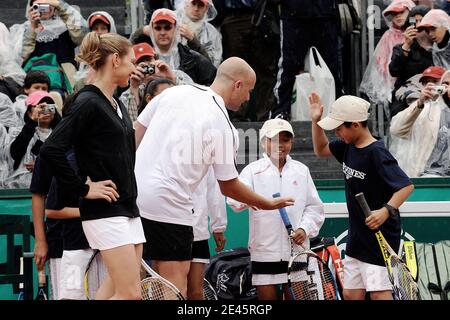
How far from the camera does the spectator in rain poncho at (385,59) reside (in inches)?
445

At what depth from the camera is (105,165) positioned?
6.69 m

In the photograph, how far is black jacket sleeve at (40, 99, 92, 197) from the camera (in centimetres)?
658

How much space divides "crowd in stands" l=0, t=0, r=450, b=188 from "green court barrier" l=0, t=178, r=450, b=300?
423mm

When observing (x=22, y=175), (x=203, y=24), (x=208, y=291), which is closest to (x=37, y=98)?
(x=22, y=175)

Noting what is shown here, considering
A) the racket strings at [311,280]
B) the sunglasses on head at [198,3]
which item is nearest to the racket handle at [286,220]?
the racket strings at [311,280]

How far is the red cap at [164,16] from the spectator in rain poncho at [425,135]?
229 cm

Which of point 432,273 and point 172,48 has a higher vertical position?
point 172,48

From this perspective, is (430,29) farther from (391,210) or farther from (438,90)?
(391,210)

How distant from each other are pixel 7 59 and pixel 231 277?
353cm

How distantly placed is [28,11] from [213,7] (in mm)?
1829

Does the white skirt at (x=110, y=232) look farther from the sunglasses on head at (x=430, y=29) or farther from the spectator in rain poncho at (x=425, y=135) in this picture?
the sunglasses on head at (x=430, y=29)

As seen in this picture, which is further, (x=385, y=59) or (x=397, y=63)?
(x=385, y=59)

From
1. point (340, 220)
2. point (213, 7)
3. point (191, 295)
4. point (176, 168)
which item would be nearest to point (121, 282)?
point (176, 168)

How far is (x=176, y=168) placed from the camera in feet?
24.1
